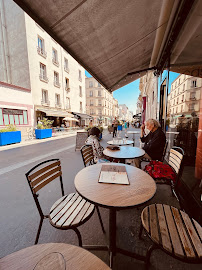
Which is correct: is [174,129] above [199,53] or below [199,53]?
below

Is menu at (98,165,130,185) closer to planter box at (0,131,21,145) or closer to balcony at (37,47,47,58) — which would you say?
planter box at (0,131,21,145)

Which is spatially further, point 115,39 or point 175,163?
point 115,39

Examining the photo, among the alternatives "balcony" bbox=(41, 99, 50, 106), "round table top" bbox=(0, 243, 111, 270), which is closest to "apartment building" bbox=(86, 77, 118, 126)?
"balcony" bbox=(41, 99, 50, 106)

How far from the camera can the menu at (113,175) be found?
1.35m

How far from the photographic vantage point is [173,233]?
3.57 ft

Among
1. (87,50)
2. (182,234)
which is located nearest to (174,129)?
(87,50)

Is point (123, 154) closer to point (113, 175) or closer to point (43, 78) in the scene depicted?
point (113, 175)

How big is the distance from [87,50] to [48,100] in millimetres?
14705

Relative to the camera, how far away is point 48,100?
15.9 meters

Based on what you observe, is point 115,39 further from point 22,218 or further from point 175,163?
point 22,218

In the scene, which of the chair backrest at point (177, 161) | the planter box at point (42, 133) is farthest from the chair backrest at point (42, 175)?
A: the planter box at point (42, 133)

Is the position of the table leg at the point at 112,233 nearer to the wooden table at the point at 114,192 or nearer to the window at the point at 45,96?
the wooden table at the point at 114,192

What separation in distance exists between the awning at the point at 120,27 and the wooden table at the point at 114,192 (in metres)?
2.42

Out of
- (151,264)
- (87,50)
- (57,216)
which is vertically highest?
(87,50)
